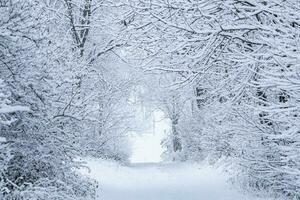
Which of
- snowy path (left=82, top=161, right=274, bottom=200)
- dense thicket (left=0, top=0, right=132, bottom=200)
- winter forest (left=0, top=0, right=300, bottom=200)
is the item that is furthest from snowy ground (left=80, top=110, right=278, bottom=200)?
dense thicket (left=0, top=0, right=132, bottom=200)

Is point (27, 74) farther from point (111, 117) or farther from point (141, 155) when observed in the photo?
point (141, 155)

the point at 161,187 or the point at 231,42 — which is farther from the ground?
the point at 231,42

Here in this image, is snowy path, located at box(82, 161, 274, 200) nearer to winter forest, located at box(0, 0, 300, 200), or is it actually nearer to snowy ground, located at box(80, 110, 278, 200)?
snowy ground, located at box(80, 110, 278, 200)

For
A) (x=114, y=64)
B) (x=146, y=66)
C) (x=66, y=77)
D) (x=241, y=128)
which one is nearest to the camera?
(x=146, y=66)

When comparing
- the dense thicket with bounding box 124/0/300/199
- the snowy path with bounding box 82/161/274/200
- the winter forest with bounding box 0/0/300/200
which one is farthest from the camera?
the snowy path with bounding box 82/161/274/200

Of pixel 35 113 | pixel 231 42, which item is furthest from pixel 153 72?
pixel 35 113

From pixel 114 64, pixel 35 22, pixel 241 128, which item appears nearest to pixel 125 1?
pixel 35 22

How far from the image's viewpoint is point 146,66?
7.30 m

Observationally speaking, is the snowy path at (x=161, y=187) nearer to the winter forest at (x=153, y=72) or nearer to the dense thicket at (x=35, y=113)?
the winter forest at (x=153, y=72)

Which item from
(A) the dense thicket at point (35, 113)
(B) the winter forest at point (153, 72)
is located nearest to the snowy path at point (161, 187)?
(B) the winter forest at point (153, 72)

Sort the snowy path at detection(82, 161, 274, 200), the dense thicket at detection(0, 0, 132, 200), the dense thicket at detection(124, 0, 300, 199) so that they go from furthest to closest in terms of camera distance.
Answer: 1. the snowy path at detection(82, 161, 274, 200)
2. the dense thicket at detection(0, 0, 132, 200)
3. the dense thicket at detection(124, 0, 300, 199)

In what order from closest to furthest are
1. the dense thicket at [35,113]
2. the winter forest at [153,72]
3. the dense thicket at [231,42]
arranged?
the dense thicket at [231,42]
the winter forest at [153,72]
the dense thicket at [35,113]

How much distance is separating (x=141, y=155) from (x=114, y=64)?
27.6m

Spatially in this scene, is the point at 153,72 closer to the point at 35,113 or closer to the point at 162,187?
the point at 35,113
